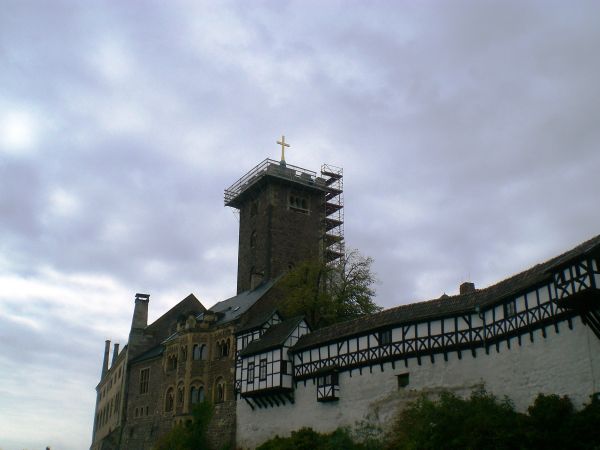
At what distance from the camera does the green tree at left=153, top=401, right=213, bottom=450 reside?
147 feet

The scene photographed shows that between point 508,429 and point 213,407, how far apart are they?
25.1m

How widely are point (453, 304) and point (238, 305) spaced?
23.3 metres

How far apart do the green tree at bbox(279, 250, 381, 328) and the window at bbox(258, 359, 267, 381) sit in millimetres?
5217

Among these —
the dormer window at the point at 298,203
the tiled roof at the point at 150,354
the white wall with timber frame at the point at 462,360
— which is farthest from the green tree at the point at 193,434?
the dormer window at the point at 298,203

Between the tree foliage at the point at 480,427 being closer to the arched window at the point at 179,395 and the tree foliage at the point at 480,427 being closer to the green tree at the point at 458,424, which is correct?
the green tree at the point at 458,424

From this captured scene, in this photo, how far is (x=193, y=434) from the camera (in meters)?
45.2

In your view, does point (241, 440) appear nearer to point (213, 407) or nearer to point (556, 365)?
point (213, 407)

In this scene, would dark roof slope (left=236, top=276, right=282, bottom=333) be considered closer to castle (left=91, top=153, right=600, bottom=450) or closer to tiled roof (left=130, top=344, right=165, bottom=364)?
castle (left=91, top=153, right=600, bottom=450)

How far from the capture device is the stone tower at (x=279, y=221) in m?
61.2

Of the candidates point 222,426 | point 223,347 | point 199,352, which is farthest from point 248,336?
point 222,426

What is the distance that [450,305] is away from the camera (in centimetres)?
3319

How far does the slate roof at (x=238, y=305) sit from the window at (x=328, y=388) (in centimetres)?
1164

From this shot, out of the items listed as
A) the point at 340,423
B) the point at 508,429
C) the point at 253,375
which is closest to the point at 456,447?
the point at 508,429

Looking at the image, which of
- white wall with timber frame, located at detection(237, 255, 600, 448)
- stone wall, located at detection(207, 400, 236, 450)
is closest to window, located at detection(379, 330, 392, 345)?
white wall with timber frame, located at detection(237, 255, 600, 448)
